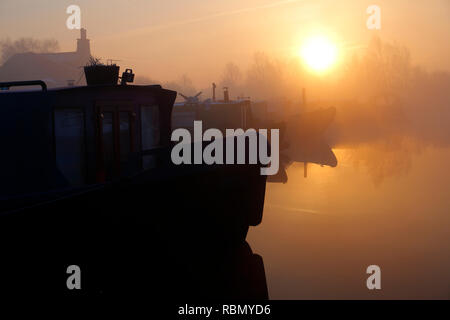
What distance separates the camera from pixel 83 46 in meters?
81.3

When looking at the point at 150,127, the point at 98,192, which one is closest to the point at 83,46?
the point at 150,127

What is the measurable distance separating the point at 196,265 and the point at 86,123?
310 cm

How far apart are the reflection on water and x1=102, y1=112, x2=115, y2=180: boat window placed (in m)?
3.29

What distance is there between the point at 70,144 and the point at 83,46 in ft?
255

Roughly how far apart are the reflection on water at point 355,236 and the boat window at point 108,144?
3.29m

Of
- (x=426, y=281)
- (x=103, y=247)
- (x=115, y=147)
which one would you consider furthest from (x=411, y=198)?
(x=103, y=247)

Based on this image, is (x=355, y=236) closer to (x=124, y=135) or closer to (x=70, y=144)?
(x=124, y=135)

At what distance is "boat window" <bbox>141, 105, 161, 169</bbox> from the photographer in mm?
10039

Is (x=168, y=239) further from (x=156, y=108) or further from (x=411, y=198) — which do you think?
(x=411, y=198)

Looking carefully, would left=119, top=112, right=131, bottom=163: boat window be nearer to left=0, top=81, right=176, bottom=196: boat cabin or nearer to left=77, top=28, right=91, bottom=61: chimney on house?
left=0, top=81, right=176, bottom=196: boat cabin

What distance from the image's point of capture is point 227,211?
8.99m

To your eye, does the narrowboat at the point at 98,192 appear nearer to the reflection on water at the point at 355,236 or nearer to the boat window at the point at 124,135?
the boat window at the point at 124,135

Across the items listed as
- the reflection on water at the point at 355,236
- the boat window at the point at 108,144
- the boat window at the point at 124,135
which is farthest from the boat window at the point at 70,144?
the reflection on water at the point at 355,236

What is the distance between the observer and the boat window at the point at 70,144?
8312 millimetres
